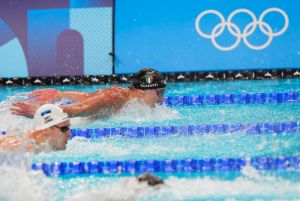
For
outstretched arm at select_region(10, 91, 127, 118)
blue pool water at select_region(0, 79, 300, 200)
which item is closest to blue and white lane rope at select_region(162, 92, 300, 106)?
blue pool water at select_region(0, 79, 300, 200)

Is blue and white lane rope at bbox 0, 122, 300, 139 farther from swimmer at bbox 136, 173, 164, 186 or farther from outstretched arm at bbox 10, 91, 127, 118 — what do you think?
swimmer at bbox 136, 173, 164, 186

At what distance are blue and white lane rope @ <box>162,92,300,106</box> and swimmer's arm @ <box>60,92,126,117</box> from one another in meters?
1.27

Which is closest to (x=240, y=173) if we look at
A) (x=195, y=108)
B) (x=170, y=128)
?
(x=170, y=128)

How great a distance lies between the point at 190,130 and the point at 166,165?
A: 114 cm

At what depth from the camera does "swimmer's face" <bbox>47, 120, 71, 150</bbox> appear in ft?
14.5

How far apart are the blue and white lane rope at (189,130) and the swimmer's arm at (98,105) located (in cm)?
20

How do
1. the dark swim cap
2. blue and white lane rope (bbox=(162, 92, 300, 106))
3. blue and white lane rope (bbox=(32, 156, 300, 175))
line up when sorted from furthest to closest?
blue and white lane rope (bbox=(162, 92, 300, 106))
the dark swim cap
blue and white lane rope (bbox=(32, 156, 300, 175))

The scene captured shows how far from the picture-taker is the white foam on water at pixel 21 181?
392 cm

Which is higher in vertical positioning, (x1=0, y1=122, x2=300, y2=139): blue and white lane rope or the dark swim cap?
the dark swim cap

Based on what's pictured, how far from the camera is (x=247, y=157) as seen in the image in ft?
14.8

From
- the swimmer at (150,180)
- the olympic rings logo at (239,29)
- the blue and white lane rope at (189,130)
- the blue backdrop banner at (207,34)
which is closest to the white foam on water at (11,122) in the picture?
the blue and white lane rope at (189,130)

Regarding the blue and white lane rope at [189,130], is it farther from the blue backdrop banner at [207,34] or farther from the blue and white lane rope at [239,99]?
the blue backdrop banner at [207,34]

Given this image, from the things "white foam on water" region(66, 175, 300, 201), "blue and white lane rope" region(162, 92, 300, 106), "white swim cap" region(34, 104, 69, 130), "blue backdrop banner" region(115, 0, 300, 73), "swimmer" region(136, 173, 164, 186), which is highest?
"blue backdrop banner" region(115, 0, 300, 73)

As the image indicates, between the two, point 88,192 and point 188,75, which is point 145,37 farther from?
point 88,192
